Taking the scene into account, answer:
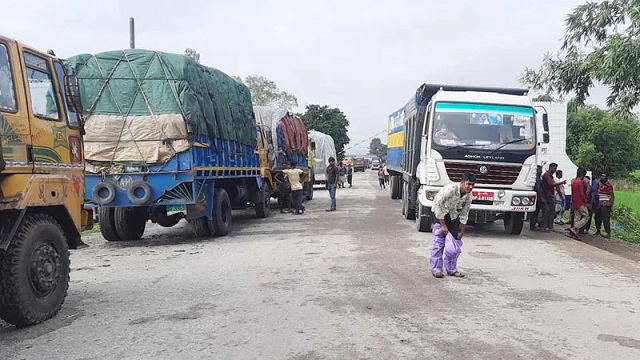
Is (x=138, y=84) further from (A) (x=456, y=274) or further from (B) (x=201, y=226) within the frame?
(A) (x=456, y=274)

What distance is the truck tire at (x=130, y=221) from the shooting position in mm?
10344

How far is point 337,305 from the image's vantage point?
5.54m

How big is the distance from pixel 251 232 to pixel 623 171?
159 feet

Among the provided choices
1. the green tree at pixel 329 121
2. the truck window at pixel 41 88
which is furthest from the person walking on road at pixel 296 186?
the green tree at pixel 329 121

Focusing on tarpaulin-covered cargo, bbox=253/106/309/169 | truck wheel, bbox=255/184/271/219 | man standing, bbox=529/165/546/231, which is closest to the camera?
man standing, bbox=529/165/546/231

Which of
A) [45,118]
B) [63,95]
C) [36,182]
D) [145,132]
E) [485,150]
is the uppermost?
[63,95]

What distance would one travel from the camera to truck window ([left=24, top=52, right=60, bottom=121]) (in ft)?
16.9

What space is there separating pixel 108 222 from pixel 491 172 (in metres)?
7.46

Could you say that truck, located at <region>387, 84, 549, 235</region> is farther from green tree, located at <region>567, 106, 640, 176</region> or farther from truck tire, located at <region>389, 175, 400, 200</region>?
green tree, located at <region>567, 106, 640, 176</region>

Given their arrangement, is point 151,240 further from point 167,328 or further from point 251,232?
point 167,328

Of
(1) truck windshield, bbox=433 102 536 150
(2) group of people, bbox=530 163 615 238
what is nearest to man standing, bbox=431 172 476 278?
(1) truck windshield, bbox=433 102 536 150

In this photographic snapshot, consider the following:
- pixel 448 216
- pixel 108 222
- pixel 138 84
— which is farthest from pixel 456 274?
pixel 108 222

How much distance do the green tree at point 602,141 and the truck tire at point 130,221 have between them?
42.6m

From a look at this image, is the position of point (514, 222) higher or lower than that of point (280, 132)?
lower
